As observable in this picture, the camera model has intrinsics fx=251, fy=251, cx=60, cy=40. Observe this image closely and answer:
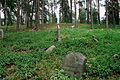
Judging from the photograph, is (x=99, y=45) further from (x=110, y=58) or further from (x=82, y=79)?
(x=82, y=79)

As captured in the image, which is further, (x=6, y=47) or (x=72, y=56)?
(x=6, y=47)

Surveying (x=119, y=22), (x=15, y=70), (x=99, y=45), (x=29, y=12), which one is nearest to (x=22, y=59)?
(x=15, y=70)

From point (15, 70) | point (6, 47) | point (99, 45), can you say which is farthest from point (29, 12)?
point (15, 70)

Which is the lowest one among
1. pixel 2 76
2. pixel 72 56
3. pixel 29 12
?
pixel 2 76

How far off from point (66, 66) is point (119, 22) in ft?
122

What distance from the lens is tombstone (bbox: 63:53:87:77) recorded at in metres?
11.9

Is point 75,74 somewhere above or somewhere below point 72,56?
below

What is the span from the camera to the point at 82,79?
11375 mm

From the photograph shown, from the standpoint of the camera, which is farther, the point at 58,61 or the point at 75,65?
the point at 58,61

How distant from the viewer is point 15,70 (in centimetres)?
1283

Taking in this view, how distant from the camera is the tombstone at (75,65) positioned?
11898 mm

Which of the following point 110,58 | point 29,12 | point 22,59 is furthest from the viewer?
point 29,12

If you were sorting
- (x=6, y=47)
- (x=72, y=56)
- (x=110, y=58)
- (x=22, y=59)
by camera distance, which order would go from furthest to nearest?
(x=6, y=47), (x=22, y=59), (x=110, y=58), (x=72, y=56)

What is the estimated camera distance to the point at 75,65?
1205 centimetres
